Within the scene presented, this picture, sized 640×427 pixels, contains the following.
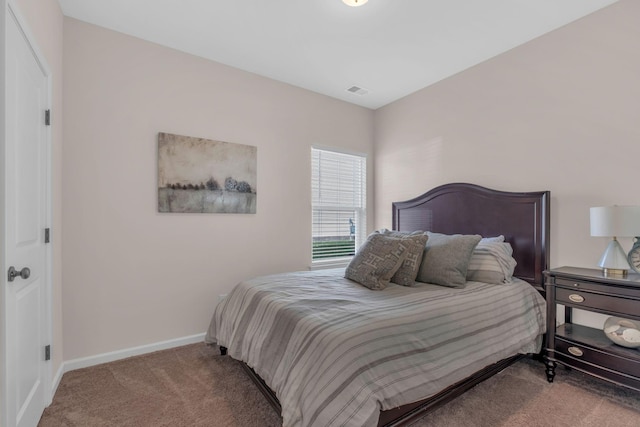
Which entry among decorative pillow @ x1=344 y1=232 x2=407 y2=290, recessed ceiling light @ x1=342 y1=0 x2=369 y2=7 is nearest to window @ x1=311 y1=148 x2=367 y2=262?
decorative pillow @ x1=344 y1=232 x2=407 y2=290

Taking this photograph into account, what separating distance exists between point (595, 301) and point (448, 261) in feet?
2.98

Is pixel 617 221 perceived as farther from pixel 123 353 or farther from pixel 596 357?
pixel 123 353

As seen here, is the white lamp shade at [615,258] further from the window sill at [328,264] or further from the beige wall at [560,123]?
the window sill at [328,264]

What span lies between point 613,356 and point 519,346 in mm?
500

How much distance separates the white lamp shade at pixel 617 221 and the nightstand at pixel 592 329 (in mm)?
292

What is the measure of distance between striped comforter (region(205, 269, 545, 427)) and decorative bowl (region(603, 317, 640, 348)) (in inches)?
15.2

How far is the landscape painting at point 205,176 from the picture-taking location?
2.71 meters

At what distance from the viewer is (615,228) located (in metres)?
1.91

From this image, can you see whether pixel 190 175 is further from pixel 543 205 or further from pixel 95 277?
pixel 543 205

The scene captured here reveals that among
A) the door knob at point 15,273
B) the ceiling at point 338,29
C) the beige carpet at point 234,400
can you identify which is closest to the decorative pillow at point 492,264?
the beige carpet at point 234,400

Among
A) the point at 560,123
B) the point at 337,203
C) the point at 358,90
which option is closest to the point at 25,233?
the point at 337,203

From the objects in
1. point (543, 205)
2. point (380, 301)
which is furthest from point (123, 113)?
point (543, 205)

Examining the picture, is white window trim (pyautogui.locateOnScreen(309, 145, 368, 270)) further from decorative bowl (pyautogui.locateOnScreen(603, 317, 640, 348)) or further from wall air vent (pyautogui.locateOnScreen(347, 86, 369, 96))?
decorative bowl (pyautogui.locateOnScreen(603, 317, 640, 348))

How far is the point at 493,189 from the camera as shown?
2.89m
